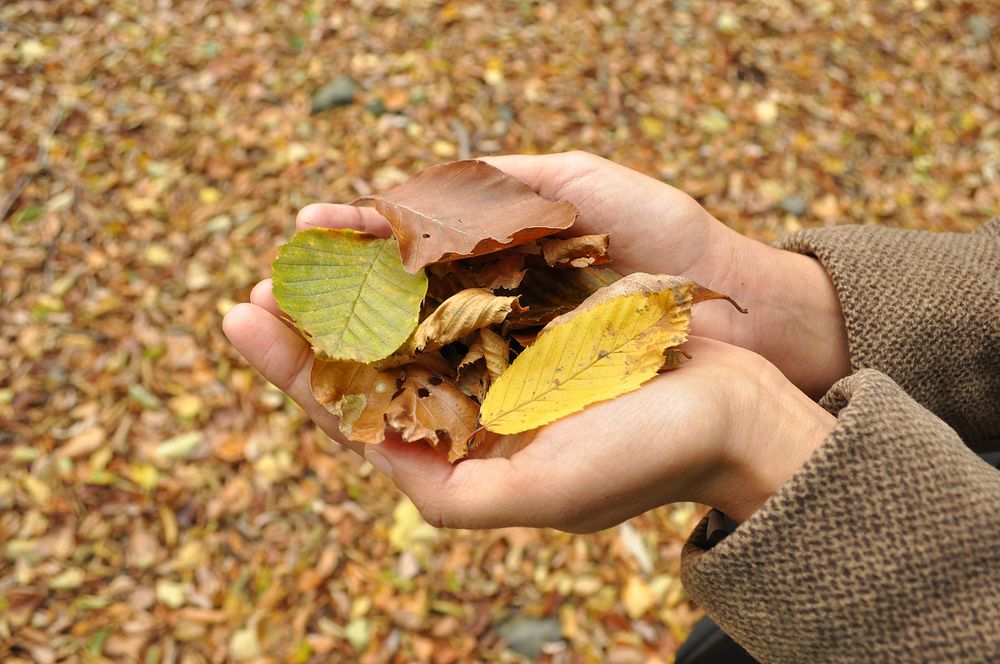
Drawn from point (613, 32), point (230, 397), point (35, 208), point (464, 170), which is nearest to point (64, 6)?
point (35, 208)

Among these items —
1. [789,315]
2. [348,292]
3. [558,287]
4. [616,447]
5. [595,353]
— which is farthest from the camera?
[789,315]

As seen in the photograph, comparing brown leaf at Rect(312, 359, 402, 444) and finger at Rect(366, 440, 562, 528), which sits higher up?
brown leaf at Rect(312, 359, 402, 444)

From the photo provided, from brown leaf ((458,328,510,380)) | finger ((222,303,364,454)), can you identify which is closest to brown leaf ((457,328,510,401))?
brown leaf ((458,328,510,380))

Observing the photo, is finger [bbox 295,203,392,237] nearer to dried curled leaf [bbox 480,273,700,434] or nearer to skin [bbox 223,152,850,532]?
skin [bbox 223,152,850,532]

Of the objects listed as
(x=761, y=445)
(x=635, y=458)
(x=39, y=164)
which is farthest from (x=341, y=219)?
(x=39, y=164)

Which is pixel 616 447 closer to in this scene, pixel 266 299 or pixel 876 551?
pixel 876 551

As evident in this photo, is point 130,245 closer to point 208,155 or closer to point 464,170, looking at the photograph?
point 208,155
